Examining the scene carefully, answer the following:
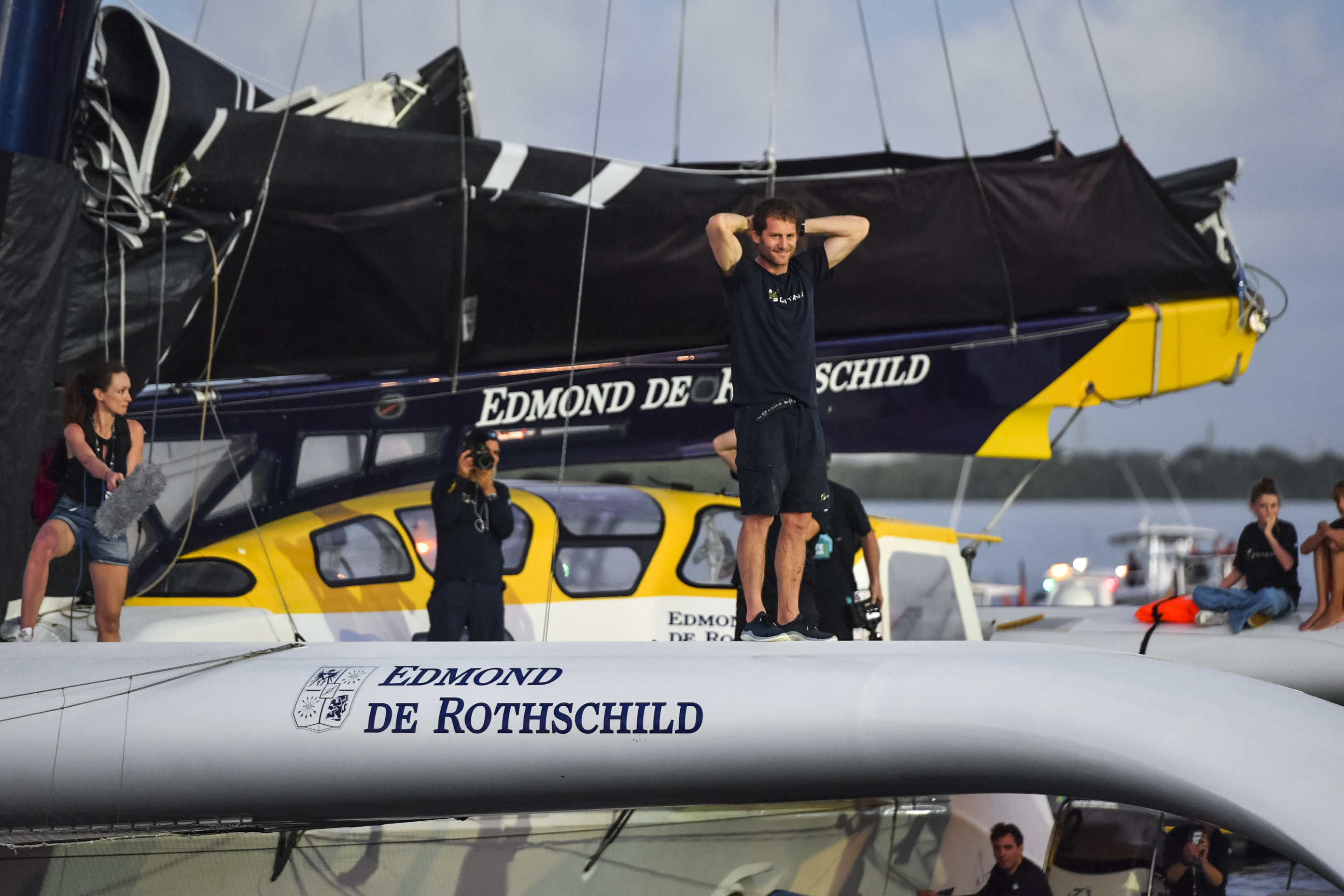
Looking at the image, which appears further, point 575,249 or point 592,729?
point 575,249

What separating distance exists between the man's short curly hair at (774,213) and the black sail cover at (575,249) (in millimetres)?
2086

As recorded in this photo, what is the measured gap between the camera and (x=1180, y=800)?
3113 mm

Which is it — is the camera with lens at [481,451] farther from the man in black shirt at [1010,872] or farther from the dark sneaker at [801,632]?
the man in black shirt at [1010,872]

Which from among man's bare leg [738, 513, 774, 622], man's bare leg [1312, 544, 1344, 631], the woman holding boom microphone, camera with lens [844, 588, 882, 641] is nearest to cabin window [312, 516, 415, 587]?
the woman holding boom microphone

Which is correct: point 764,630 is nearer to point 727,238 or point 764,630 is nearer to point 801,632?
point 801,632

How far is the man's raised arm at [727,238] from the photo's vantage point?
3887 millimetres

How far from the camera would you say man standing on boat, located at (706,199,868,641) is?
13.0 feet

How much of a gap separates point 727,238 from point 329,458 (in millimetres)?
2676

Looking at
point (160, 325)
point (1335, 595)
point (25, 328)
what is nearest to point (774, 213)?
point (160, 325)

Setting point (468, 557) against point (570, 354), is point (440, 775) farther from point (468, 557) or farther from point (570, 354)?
point (570, 354)

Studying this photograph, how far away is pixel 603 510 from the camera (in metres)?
6.32

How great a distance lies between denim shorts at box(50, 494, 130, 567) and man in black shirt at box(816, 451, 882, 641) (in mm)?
2812

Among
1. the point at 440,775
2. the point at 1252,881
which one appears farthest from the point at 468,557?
the point at 1252,881

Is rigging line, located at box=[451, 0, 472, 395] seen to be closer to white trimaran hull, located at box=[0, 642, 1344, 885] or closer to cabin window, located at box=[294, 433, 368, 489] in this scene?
cabin window, located at box=[294, 433, 368, 489]
